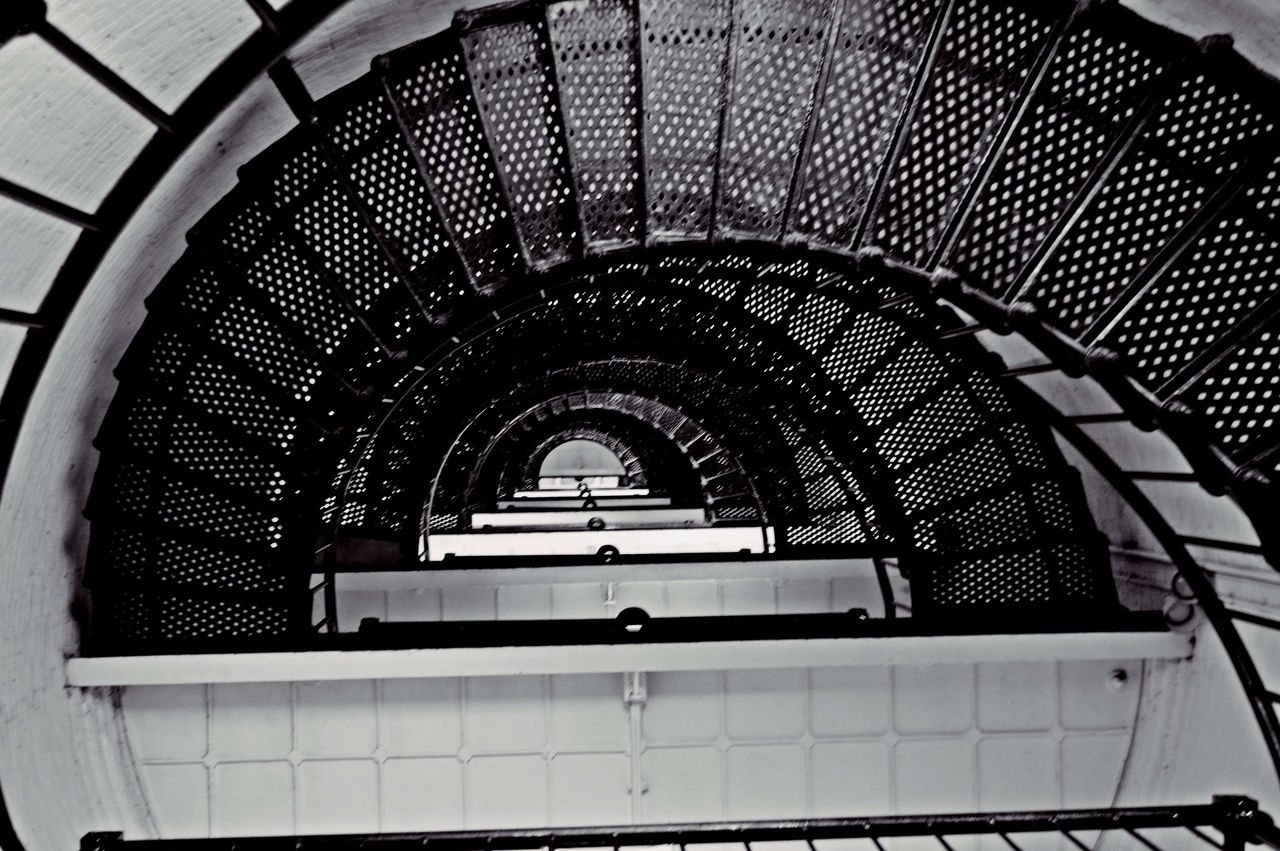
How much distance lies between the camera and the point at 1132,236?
235 cm

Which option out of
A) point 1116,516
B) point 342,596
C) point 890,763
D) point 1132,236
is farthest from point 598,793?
point 1132,236

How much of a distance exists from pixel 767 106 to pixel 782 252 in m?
0.48

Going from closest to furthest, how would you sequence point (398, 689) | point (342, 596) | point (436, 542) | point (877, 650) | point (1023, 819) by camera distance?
point (1023, 819) → point (877, 650) → point (398, 689) → point (342, 596) → point (436, 542)

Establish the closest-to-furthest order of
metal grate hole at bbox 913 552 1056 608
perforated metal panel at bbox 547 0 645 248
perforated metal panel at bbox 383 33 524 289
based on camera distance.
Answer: perforated metal panel at bbox 547 0 645 248 → perforated metal panel at bbox 383 33 524 289 → metal grate hole at bbox 913 552 1056 608

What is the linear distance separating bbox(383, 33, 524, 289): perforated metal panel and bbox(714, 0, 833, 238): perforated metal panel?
77 cm

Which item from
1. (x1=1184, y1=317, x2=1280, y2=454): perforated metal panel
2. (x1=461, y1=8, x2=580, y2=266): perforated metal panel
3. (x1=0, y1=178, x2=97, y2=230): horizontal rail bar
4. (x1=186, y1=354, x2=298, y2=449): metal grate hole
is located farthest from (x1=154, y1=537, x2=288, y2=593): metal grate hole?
(x1=1184, y1=317, x2=1280, y2=454): perforated metal panel

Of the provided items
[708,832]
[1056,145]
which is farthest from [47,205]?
[1056,145]

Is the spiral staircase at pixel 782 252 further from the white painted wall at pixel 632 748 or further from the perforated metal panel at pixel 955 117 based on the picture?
the white painted wall at pixel 632 748

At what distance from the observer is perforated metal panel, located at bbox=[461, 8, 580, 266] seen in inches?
95.9

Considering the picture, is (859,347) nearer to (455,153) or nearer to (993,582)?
(993,582)

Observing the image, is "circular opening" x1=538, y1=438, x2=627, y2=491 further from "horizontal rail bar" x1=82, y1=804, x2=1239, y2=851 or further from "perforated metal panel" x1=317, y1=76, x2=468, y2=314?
"horizontal rail bar" x1=82, y1=804, x2=1239, y2=851

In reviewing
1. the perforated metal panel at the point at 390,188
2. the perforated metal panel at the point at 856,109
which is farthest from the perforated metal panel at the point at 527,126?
the perforated metal panel at the point at 856,109

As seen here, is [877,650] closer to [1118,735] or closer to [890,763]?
[890,763]

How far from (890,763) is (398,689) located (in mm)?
2231
